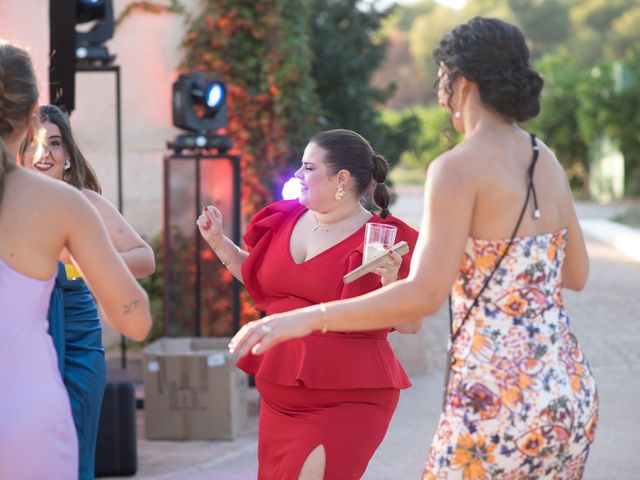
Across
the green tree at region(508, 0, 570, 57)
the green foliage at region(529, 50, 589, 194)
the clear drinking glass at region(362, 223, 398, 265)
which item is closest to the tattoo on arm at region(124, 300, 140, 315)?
the clear drinking glass at region(362, 223, 398, 265)

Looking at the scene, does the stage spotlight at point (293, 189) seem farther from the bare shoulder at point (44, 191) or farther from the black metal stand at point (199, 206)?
the black metal stand at point (199, 206)

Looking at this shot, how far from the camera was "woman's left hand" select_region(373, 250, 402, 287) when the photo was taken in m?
3.59

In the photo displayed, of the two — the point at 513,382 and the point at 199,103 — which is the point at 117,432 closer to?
the point at 199,103

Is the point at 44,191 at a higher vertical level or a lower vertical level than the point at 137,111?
higher

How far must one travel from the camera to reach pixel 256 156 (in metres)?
10.3

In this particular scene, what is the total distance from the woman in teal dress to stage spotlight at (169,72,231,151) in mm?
3971

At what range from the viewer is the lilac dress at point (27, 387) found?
246 cm

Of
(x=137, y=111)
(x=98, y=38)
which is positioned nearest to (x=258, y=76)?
(x=137, y=111)

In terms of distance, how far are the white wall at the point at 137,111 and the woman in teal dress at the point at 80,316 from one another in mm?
6186

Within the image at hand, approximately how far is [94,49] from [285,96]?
2.55m

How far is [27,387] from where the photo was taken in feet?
8.14

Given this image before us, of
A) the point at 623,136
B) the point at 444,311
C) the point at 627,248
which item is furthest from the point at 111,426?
the point at 623,136

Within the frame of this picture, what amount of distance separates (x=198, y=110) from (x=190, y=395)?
2.16 metres

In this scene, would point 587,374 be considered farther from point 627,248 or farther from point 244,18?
point 627,248
